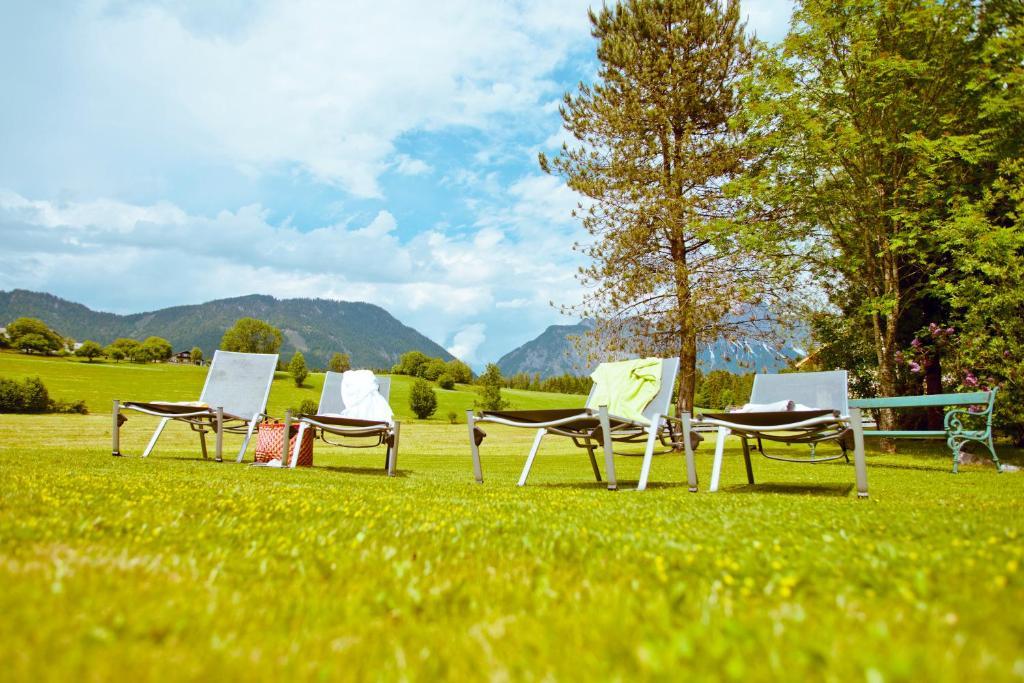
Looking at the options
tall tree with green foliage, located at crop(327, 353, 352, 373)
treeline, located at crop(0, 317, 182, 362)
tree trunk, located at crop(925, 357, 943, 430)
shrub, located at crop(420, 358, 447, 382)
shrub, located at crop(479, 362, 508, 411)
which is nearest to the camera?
tree trunk, located at crop(925, 357, 943, 430)

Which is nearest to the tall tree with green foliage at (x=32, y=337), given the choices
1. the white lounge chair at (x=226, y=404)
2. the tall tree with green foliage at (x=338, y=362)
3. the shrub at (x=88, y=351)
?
the shrub at (x=88, y=351)

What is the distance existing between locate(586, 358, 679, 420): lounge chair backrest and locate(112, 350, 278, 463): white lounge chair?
6.41 metres

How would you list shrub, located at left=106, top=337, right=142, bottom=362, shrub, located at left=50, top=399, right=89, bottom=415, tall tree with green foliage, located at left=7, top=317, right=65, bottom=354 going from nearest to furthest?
shrub, located at left=50, top=399, right=89, bottom=415 < tall tree with green foliage, located at left=7, top=317, right=65, bottom=354 < shrub, located at left=106, top=337, right=142, bottom=362

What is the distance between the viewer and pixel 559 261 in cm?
1978

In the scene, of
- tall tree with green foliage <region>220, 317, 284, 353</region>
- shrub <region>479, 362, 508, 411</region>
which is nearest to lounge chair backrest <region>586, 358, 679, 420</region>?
shrub <region>479, 362, 508, 411</region>

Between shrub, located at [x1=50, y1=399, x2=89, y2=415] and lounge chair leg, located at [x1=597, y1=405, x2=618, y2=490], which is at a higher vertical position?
lounge chair leg, located at [x1=597, y1=405, x2=618, y2=490]

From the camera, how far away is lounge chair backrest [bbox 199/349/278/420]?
36.1ft

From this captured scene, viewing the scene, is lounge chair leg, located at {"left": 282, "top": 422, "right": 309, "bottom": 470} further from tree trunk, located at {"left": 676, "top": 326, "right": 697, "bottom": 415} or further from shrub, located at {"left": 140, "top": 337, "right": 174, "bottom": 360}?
shrub, located at {"left": 140, "top": 337, "right": 174, "bottom": 360}

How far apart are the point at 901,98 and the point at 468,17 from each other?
1181 cm

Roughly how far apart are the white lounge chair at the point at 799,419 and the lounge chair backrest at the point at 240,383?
7799 millimetres

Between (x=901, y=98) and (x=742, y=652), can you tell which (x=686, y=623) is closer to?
(x=742, y=652)

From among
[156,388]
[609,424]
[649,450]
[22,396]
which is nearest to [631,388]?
[609,424]

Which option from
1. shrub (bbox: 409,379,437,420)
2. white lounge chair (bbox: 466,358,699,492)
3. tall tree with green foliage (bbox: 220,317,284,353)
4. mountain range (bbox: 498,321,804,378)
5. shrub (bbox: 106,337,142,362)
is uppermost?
tall tree with green foliage (bbox: 220,317,284,353)

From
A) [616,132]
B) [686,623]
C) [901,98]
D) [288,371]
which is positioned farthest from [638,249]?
[288,371]
